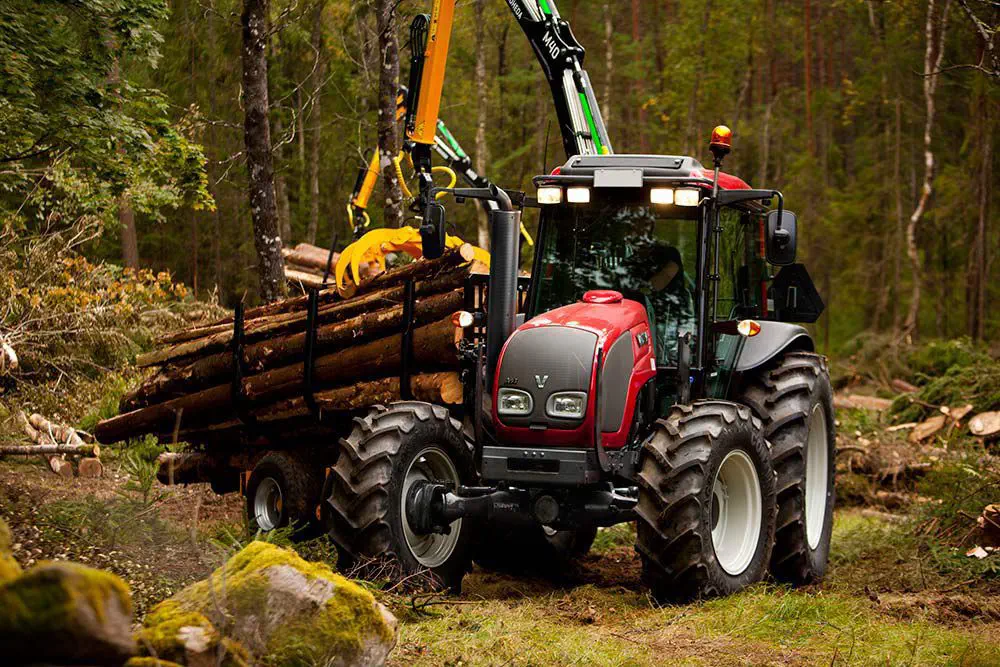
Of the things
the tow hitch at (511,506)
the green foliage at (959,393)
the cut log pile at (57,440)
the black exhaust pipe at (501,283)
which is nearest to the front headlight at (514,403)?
the black exhaust pipe at (501,283)

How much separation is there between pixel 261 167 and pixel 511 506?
22.8 feet

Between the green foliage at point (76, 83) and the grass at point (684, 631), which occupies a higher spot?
the green foliage at point (76, 83)

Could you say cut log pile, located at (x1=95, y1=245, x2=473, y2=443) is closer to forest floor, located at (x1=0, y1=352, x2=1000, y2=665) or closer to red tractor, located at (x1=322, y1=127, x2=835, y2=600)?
red tractor, located at (x1=322, y1=127, x2=835, y2=600)

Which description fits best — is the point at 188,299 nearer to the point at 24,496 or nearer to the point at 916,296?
the point at 24,496

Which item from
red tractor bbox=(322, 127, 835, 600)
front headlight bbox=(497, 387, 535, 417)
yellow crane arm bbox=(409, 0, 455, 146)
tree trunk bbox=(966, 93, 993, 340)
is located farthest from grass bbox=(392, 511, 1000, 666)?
tree trunk bbox=(966, 93, 993, 340)

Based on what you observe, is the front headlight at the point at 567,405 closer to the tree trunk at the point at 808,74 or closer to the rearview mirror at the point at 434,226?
the rearview mirror at the point at 434,226

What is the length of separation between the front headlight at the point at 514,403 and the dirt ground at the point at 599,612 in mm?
1214

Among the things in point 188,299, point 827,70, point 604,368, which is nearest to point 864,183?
point 827,70

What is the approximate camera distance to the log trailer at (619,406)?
7504 millimetres

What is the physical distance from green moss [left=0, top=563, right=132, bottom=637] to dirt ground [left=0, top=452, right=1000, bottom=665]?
68.0 inches

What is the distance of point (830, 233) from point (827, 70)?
839 cm

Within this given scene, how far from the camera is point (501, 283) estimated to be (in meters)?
8.19

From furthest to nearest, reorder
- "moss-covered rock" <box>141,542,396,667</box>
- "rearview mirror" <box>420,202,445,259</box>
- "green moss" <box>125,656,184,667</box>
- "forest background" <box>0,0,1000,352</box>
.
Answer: "forest background" <box>0,0,1000,352</box> → "rearview mirror" <box>420,202,445,259</box> → "moss-covered rock" <box>141,542,396,667</box> → "green moss" <box>125,656,184,667</box>

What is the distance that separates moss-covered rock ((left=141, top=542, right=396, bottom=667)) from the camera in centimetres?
483
